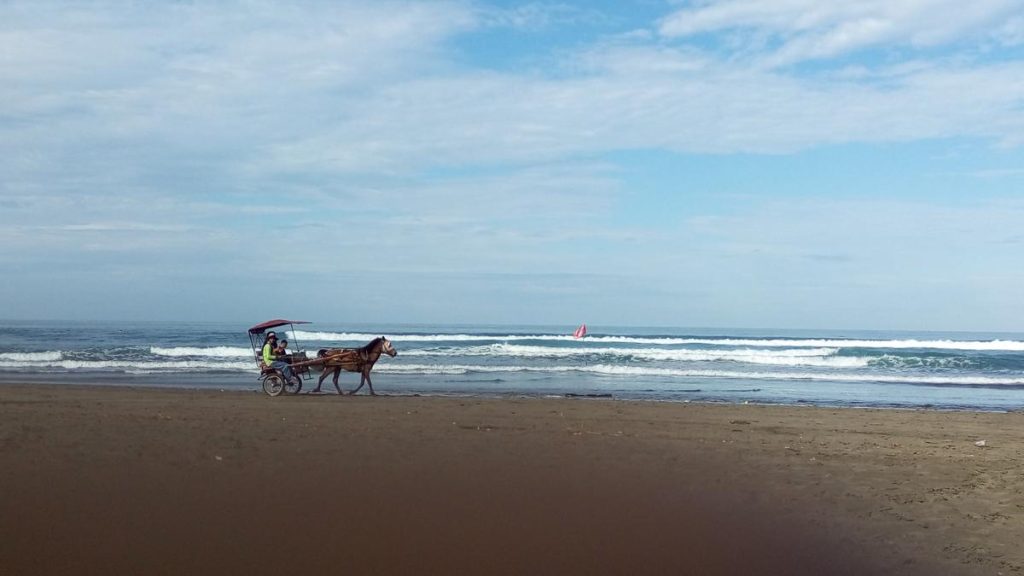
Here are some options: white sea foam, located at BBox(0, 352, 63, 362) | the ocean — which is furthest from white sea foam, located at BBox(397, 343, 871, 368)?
white sea foam, located at BBox(0, 352, 63, 362)

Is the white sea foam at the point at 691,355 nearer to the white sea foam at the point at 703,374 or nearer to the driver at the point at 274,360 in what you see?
the white sea foam at the point at 703,374

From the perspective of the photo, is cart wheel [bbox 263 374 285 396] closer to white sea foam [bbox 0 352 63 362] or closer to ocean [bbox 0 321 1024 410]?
ocean [bbox 0 321 1024 410]

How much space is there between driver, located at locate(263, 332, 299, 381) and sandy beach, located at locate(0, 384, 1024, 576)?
5516mm

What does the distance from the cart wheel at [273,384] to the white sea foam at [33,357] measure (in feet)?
49.7

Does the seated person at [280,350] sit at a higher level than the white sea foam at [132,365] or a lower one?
higher

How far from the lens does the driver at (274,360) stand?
17688 millimetres

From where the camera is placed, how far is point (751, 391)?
67.4ft

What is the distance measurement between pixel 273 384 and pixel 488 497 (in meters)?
11.6

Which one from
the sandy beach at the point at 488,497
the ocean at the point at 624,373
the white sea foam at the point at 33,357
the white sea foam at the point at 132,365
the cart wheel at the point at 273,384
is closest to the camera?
the sandy beach at the point at 488,497

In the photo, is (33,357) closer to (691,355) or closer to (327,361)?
(327,361)

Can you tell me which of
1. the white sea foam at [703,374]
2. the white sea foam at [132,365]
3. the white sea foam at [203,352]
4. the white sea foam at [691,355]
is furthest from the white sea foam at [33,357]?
the white sea foam at [691,355]

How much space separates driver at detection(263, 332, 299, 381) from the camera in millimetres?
17688

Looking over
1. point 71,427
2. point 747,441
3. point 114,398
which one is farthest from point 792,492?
point 114,398

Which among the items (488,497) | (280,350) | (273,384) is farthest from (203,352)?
(488,497)
